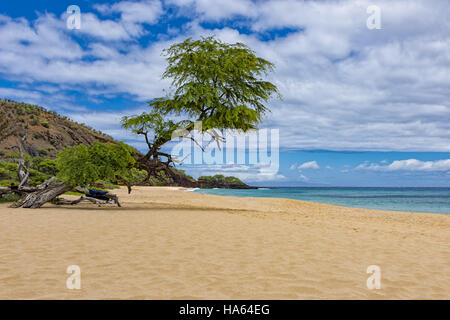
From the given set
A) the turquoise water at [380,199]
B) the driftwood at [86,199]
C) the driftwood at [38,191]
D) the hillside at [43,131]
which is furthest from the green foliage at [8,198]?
the hillside at [43,131]

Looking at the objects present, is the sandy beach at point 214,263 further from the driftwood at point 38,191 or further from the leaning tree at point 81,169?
the driftwood at point 38,191

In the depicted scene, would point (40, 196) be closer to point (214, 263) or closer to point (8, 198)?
point (8, 198)

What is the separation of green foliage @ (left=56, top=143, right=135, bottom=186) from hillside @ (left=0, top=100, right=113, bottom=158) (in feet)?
133

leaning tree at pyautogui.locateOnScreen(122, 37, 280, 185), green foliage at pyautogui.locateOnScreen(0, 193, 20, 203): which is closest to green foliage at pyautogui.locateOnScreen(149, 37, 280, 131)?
leaning tree at pyautogui.locateOnScreen(122, 37, 280, 185)

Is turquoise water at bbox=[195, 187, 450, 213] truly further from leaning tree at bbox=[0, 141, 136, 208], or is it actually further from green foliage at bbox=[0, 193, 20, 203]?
green foliage at bbox=[0, 193, 20, 203]

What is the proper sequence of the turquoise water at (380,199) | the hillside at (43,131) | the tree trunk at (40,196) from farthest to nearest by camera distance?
the hillside at (43,131) → the turquoise water at (380,199) → the tree trunk at (40,196)

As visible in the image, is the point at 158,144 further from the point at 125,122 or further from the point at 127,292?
the point at 127,292

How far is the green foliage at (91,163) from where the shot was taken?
674 inches

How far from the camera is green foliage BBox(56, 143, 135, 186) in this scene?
17.1m

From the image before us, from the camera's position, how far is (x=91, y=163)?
56.7ft

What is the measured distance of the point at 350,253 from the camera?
814 centimetres

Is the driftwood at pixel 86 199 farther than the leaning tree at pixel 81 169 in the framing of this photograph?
Yes

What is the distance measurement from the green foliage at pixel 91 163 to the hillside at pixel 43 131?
40519 mm

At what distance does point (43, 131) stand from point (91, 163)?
58485 millimetres
